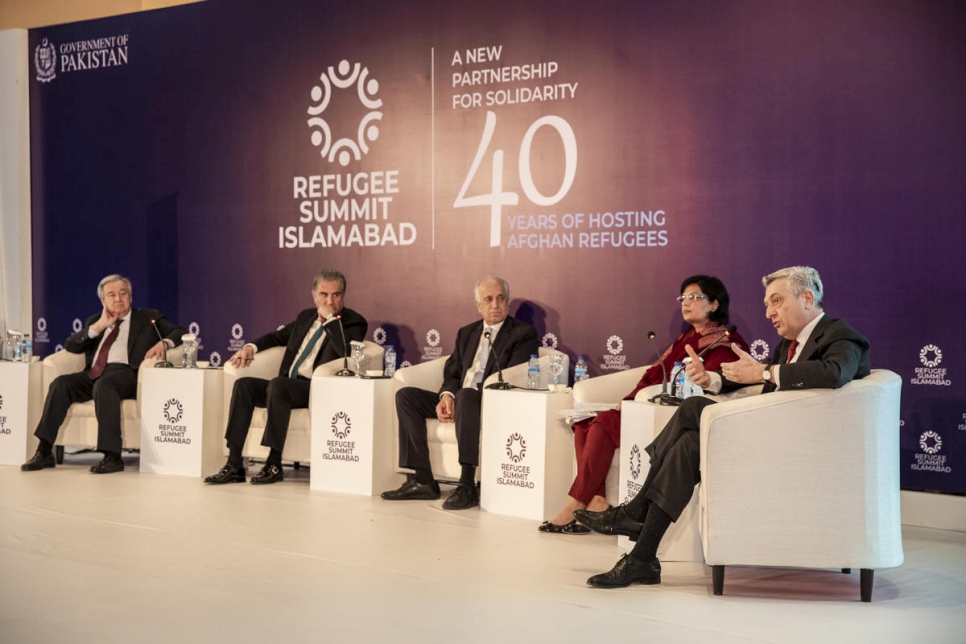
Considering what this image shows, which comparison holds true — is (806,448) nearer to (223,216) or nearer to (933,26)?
(933,26)

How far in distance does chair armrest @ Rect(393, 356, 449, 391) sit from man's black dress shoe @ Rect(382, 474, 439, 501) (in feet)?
1.71

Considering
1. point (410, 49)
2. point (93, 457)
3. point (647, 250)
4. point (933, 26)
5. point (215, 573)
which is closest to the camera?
point (215, 573)

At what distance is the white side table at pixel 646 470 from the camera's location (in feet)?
13.7

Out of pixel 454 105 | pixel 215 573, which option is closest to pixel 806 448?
pixel 215 573

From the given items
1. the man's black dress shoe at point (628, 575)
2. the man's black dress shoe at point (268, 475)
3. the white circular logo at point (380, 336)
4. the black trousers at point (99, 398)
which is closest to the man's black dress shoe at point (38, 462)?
the black trousers at point (99, 398)

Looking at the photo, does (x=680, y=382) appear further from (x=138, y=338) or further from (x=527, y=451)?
(x=138, y=338)

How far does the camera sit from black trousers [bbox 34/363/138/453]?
21.4 feet

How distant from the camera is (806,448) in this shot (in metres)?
3.73

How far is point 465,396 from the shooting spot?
559 cm

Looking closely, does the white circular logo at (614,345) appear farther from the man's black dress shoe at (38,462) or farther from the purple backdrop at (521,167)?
the man's black dress shoe at (38,462)

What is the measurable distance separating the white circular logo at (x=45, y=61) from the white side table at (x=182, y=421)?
10.1 ft

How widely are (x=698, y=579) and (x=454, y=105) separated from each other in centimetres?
346

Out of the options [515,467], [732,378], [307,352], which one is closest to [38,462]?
[307,352]

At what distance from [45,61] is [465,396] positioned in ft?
15.7
